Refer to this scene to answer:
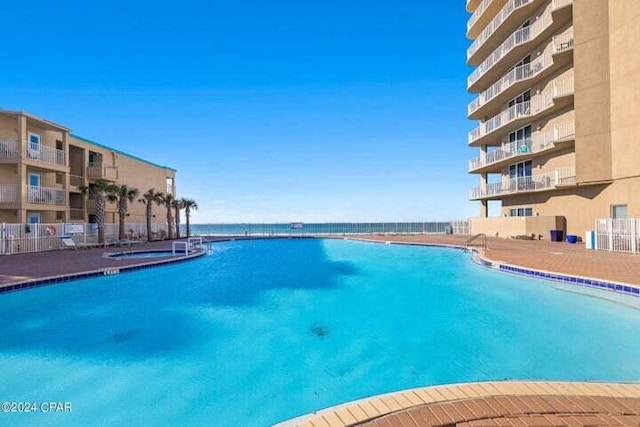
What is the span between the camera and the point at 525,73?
2092cm

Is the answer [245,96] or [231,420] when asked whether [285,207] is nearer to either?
[245,96]

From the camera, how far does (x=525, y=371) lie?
4199 mm

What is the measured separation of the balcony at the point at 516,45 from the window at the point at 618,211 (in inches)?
424

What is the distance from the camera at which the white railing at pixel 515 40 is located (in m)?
19.1

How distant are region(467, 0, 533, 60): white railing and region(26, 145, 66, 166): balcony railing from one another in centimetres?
2987

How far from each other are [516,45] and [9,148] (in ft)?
98.8

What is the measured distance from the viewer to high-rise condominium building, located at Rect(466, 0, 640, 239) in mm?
15305

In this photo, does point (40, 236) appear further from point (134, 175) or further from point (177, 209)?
point (177, 209)

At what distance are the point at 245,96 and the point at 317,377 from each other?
20693mm

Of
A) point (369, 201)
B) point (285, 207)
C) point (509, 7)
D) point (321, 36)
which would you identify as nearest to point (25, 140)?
point (321, 36)

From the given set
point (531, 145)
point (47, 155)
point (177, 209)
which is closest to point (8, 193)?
point (47, 155)

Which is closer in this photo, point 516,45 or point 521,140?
point 516,45

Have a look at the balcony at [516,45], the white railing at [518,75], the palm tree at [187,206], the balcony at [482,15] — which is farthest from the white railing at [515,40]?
the palm tree at [187,206]

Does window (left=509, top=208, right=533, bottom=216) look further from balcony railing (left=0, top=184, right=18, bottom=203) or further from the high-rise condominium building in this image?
balcony railing (left=0, top=184, right=18, bottom=203)
